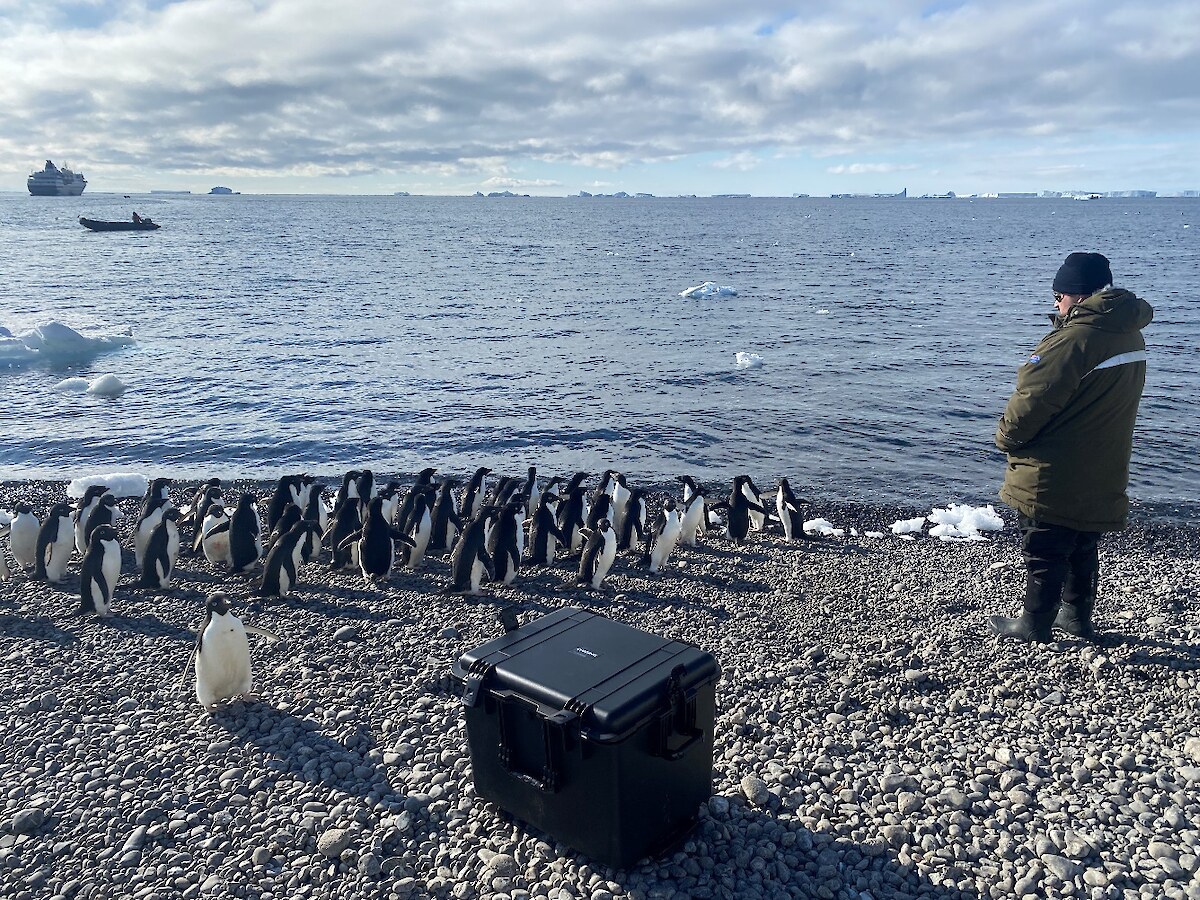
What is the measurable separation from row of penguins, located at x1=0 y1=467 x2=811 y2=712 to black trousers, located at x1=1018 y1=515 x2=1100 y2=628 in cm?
468

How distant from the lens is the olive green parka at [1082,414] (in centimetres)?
659

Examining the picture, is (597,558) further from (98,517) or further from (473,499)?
(98,517)

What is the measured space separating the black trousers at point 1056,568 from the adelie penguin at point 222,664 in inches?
267

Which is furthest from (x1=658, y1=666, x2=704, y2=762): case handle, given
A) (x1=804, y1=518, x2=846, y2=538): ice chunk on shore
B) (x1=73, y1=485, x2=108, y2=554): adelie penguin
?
(x1=73, y1=485, x2=108, y2=554): adelie penguin

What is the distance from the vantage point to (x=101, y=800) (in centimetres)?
602

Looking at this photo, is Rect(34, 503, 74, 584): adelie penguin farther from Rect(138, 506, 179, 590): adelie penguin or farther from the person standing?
the person standing

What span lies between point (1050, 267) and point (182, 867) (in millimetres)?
73807

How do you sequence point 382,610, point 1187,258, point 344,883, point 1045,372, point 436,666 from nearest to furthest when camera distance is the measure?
point 344,883 < point 1045,372 < point 436,666 < point 382,610 < point 1187,258

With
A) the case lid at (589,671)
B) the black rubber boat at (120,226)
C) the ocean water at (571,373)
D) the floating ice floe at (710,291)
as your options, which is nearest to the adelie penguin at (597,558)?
the case lid at (589,671)

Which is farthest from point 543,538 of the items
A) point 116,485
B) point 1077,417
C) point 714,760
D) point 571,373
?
point 571,373

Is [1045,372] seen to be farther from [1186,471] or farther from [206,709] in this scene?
[1186,471]

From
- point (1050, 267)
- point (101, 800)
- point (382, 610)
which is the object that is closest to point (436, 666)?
point (382, 610)

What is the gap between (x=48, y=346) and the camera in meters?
29.2

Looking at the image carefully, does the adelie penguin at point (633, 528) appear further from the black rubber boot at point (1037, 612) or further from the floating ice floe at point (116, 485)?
the floating ice floe at point (116, 485)
